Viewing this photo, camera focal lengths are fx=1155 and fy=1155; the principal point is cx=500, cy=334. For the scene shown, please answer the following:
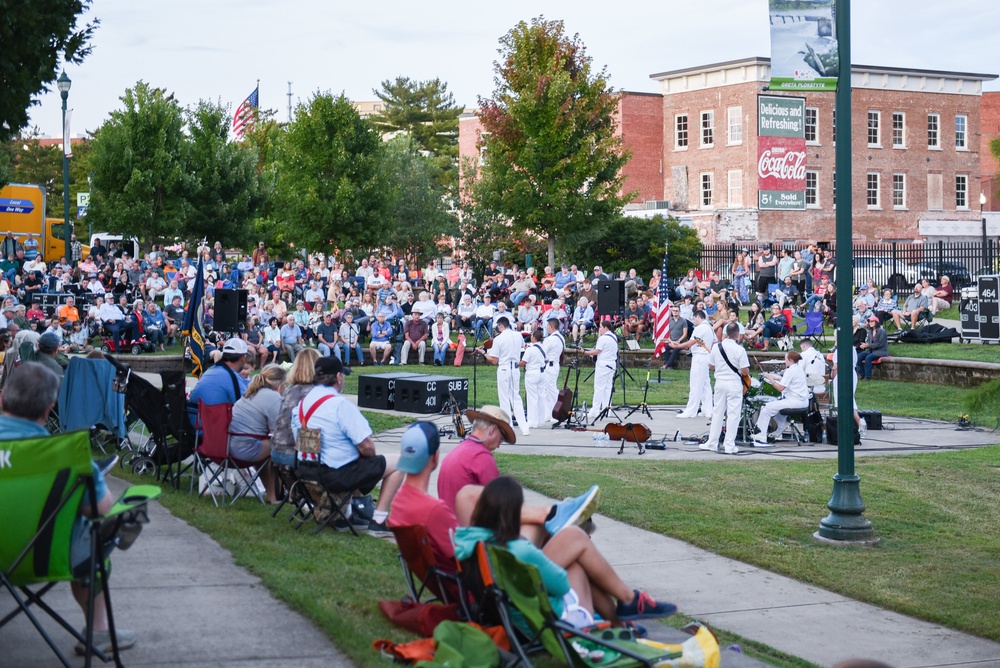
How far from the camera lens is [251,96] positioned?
55812mm

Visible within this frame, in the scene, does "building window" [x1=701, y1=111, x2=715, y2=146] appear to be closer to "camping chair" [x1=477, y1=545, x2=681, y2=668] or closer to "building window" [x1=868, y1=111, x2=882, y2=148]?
"building window" [x1=868, y1=111, x2=882, y2=148]

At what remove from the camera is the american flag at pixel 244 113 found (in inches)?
2088

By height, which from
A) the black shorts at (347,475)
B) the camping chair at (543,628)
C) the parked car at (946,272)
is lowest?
the camping chair at (543,628)

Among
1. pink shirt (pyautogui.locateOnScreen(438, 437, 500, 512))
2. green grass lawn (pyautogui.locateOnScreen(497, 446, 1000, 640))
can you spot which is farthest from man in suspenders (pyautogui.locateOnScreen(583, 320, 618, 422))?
pink shirt (pyautogui.locateOnScreen(438, 437, 500, 512))

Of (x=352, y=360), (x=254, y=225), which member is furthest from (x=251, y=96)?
(x=352, y=360)

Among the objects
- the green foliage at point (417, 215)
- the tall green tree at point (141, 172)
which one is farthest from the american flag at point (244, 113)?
the tall green tree at point (141, 172)

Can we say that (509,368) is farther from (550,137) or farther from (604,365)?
(550,137)

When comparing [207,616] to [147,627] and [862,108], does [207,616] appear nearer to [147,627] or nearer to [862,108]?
[147,627]

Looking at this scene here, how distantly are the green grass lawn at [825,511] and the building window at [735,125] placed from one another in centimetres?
4315

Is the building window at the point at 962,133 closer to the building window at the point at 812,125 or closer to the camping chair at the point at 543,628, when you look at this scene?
the building window at the point at 812,125

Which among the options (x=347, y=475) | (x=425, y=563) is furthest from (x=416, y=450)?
(x=347, y=475)

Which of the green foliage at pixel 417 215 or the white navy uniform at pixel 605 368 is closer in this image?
the white navy uniform at pixel 605 368

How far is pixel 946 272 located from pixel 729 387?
24.8m

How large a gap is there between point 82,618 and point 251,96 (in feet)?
169
